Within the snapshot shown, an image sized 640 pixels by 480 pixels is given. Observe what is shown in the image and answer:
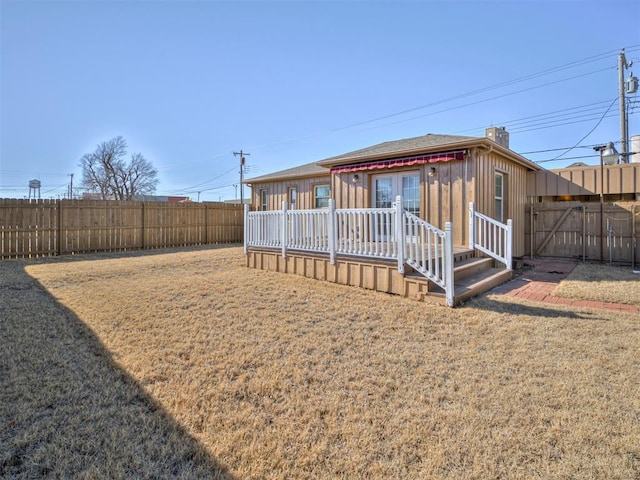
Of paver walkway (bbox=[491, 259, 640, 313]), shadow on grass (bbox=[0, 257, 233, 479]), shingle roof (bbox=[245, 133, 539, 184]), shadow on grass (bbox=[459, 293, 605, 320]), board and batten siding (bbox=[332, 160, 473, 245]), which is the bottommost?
shadow on grass (bbox=[0, 257, 233, 479])

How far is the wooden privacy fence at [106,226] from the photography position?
33.0 ft

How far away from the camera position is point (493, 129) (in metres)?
9.45

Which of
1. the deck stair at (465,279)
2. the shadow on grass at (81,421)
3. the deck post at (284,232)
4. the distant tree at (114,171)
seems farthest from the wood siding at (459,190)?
the distant tree at (114,171)

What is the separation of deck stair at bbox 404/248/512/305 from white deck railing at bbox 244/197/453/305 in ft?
0.58

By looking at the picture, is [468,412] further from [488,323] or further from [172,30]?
[172,30]

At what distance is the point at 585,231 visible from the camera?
30.0 ft

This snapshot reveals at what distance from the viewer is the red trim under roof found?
24.6 ft

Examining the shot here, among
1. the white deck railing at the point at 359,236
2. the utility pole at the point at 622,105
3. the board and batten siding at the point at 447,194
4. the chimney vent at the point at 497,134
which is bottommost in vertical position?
the white deck railing at the point at 359,236

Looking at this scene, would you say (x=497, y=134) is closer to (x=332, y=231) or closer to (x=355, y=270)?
(x=332, y=231)

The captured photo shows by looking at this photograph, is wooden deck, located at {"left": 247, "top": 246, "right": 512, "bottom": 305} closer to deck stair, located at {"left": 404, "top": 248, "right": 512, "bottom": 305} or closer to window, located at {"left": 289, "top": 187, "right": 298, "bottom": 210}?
deck stair, located at {"left": 404, "top": 248, "right": 512, "bottom": 305}

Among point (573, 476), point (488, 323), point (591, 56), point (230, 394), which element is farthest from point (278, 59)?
point (591, 56)

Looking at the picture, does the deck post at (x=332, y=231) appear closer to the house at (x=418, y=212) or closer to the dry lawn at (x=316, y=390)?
the house at (x=418, y=212)

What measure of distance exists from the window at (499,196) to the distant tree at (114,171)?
123 ft

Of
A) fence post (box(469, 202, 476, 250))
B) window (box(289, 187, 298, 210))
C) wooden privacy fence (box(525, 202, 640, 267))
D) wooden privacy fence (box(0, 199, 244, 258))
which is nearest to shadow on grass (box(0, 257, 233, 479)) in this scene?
fence post (box(469, 202, 476, 250))
